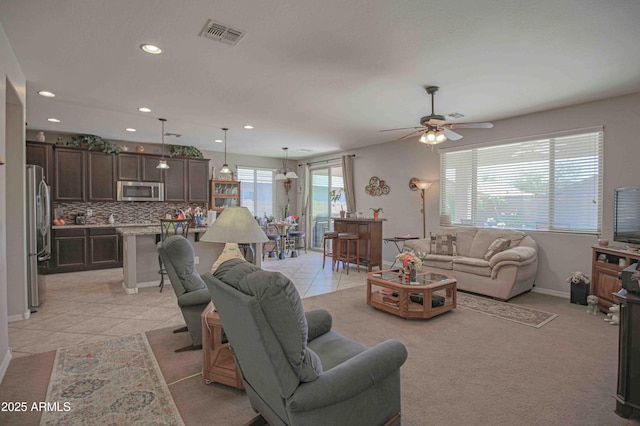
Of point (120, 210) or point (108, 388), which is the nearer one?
point (108, 388)

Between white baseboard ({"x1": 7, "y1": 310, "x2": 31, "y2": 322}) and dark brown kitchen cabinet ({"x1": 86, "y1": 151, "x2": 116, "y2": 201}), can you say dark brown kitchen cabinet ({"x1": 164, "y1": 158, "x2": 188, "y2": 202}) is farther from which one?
white baseboard ({"x1": 7, "y1": 310, "x2": 31, "y2": 322})

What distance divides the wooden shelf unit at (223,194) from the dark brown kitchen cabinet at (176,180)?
74 centimetres

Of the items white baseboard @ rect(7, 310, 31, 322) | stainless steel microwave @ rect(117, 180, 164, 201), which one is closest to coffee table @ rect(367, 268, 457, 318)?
white baseboard @ rect(7, 310, 31, 322)

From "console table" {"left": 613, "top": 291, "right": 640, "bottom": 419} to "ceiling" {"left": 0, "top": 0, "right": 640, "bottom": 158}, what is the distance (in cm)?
207

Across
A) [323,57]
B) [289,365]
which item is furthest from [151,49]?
[289,365]

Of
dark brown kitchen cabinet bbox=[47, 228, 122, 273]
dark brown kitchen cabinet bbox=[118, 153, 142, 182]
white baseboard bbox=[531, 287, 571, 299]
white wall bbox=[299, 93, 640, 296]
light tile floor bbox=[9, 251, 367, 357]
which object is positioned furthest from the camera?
dark brown kitchen cabinet bbox=[118, 153, 142, 182]

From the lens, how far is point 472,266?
4.86 m

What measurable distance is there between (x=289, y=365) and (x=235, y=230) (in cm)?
137

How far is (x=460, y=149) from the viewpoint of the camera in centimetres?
601

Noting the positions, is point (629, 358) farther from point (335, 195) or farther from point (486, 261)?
point (335, 195)

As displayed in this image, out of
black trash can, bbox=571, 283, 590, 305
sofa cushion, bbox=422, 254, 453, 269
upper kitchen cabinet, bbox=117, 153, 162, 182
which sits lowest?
black trash can, bbox=571, 283, 590, 305

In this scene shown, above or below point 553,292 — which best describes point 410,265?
above

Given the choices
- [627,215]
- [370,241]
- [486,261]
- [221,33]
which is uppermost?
[221,33]

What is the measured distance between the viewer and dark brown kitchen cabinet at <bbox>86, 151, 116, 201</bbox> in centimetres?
673
